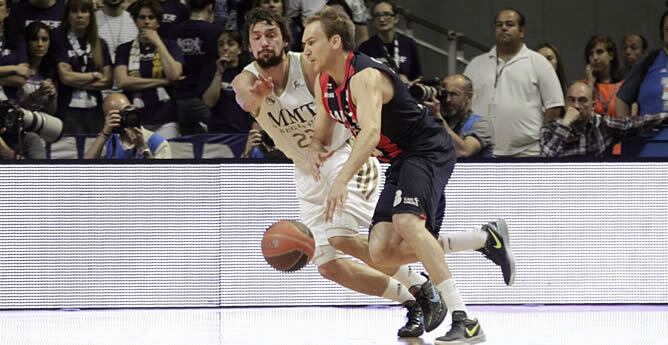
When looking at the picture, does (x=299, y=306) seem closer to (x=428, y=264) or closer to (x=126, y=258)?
(x=126, y=258)

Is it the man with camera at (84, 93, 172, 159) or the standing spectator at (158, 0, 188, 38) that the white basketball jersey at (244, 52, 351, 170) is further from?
the standing spectator at (158, 0, 188, 38)

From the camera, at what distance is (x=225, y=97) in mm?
9977

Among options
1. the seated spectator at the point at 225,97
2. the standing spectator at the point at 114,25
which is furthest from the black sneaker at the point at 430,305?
the standing spectator at the point at 114,25

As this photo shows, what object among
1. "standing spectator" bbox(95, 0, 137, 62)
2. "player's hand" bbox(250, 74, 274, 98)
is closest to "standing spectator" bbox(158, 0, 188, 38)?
"standing spectator" bbox(95, 0, 137, 62)

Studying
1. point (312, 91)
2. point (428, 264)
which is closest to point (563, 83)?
point (312, 91)

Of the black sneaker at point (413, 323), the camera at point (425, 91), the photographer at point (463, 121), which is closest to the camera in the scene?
the black sneaker at point (413, 323)

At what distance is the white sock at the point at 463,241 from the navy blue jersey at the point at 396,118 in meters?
0.66

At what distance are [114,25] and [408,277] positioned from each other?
12.7 ft

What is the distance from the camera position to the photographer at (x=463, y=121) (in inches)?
364

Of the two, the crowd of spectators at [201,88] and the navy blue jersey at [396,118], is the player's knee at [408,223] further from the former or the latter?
the crowd of spectators at [201,88]

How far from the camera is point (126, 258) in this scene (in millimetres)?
9148

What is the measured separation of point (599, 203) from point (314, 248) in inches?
112

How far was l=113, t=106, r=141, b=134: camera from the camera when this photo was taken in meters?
9.14

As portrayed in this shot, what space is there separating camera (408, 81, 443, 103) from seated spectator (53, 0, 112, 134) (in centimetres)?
245
